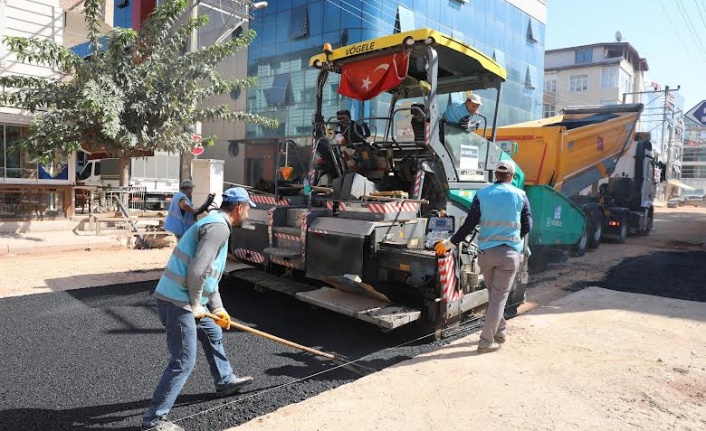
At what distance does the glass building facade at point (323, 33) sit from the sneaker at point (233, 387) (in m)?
15.1

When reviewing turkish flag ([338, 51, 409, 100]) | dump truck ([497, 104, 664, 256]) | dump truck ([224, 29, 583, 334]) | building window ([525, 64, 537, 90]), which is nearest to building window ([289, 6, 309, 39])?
dump truck ([497, 104, 664, 256])

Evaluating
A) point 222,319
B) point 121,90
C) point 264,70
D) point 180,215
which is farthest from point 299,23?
point 222,319

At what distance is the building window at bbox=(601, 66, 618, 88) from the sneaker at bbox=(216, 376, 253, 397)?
49875 mm

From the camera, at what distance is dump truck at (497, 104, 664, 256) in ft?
31.3

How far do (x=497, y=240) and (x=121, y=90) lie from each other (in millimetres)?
8940

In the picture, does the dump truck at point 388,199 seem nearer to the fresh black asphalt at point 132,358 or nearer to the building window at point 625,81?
the fresh black asphalt at point 132,358

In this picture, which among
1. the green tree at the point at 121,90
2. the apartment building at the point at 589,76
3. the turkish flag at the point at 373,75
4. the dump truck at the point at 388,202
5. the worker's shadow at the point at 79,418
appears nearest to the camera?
the worker's shadow at the point at 79,418

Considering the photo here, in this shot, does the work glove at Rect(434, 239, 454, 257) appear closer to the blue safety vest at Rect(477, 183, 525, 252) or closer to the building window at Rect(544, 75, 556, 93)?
the blue safety vest at Rect(477, 183, 525, 252)

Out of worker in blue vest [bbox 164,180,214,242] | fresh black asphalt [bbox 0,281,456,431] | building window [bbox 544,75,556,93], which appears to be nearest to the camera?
fresh black asphalt [bbox 0,281,456,431]

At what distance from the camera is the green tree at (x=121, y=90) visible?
9.95 m

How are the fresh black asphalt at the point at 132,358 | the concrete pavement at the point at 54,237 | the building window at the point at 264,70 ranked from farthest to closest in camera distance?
the building window at the point at 264,70, the concrete pavement at the point at 54,237, the fresh black asphalt at the point at 132,358

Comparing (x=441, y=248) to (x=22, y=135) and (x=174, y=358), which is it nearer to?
(x=174, y=358)

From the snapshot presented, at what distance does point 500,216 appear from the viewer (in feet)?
14.6

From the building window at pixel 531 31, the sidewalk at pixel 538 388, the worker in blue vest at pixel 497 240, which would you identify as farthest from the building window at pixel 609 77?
the worker in blue vest at pixel 497 240
